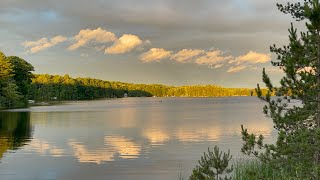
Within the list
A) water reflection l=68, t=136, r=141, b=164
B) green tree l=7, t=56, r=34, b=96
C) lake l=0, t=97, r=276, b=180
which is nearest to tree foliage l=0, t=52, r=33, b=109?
green tree l=7, t=56, r=34, b=96

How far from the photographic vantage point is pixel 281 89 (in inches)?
521

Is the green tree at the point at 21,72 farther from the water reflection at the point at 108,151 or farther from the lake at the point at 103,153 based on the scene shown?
the water reflection at the point at 108,151

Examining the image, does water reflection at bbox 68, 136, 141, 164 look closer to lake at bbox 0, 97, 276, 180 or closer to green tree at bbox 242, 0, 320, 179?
lake at bbox 0, 97, 276, 180

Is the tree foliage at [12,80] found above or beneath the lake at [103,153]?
above

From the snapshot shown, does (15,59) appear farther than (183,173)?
Yes

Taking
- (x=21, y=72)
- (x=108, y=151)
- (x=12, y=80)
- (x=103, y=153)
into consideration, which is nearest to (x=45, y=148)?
(x=108, y=151)

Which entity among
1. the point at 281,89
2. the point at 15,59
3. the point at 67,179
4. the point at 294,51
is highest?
the point at 15,59

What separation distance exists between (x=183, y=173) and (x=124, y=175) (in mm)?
3848

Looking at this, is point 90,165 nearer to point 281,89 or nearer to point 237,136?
point 281,89

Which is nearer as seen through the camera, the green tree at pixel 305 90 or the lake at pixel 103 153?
the green tree at pixel 305 90

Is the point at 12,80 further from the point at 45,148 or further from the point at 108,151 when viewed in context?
the point at 108,151

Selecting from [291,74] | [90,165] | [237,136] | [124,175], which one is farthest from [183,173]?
[237,136]

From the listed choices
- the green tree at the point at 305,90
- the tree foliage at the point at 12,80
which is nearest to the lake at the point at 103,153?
the green tree at the point at 305,90

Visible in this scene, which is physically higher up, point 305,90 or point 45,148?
point 305,90
